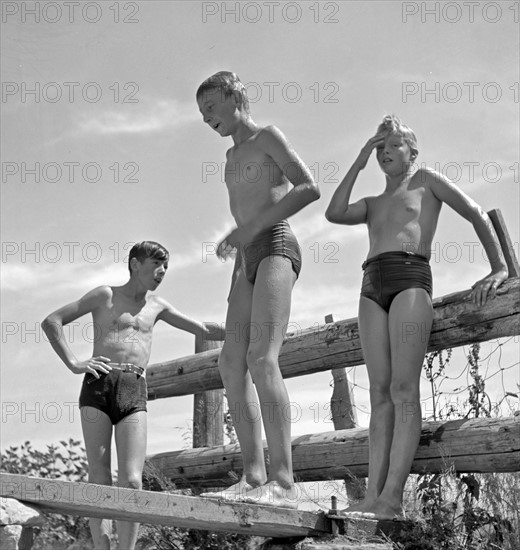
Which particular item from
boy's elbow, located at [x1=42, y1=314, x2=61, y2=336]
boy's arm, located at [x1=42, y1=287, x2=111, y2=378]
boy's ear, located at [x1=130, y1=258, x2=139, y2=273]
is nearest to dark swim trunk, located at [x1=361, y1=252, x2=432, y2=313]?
boy's ear, located at [x1=130, y1=258, x2=139, y2=273]

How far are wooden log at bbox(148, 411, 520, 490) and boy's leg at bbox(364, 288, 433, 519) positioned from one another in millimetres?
100

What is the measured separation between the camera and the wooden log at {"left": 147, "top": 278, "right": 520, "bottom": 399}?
19.1 feet

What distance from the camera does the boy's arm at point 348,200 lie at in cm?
603

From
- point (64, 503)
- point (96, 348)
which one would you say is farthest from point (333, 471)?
point (64, 503)

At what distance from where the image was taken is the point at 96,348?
6578 millimetres

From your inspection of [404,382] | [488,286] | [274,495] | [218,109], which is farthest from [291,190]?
[274,495]

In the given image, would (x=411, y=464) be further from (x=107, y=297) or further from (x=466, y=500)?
(x=107, y=297)

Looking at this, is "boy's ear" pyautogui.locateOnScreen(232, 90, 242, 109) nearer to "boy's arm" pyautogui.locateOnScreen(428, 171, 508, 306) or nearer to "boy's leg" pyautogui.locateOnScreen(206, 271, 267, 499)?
"boy's leg" pyautogui.locateOnScreen(206, 271, 267, 499)

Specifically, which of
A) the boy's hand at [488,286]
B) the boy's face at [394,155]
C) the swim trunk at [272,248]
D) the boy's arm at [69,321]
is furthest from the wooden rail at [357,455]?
the boy's arm at [69,321]

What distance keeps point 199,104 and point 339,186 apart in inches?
46.2

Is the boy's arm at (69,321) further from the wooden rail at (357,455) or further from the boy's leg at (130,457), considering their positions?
the wooden rail at (357,455)

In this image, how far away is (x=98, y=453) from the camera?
6.27 meters

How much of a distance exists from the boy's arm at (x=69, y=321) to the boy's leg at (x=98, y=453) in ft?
1.05

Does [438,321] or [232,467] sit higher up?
[438,321]
